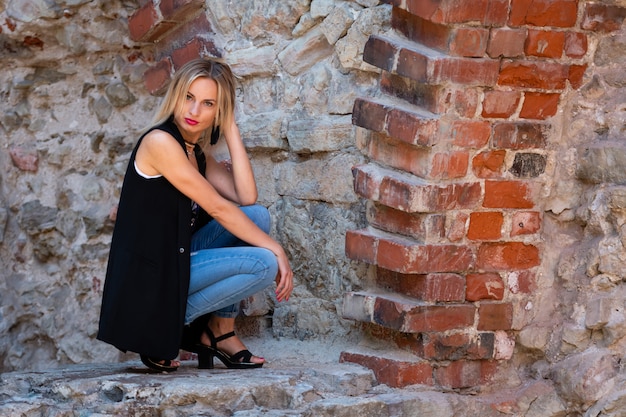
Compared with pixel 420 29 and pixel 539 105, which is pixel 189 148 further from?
pixel 539 105

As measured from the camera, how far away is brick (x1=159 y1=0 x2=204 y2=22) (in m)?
4.19

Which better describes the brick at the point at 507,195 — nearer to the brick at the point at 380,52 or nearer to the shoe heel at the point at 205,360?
the brick at the point at 380,52

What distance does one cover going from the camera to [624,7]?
344 cm

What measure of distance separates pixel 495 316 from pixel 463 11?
1100 mm

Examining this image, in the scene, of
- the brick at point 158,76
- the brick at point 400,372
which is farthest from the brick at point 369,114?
the brick at point 158,76

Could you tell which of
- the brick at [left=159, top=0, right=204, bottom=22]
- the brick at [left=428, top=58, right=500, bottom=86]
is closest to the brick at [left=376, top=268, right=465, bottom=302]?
the brick at [left=428, top=58, right=500, bottom=86]

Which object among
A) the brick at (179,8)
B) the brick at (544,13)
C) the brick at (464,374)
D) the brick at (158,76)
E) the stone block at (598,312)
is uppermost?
the brick at (544,13)

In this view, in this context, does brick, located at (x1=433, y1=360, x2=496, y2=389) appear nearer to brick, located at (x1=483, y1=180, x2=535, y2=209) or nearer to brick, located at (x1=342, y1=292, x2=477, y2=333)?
brick, located at (x1=342, y1=292, x2=477, y2=333)

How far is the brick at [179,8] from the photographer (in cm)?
419

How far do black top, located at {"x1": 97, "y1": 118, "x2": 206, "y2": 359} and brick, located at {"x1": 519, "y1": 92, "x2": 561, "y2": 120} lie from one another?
1229mm

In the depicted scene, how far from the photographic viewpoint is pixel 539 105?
3.46 meters

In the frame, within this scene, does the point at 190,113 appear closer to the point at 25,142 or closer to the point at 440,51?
the point at 440,51

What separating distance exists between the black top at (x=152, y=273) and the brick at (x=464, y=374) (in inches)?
37.8

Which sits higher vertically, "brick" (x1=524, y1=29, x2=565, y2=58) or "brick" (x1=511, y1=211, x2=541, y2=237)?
"brick" (x1=524, y1=29, x2=565, y2=58)
